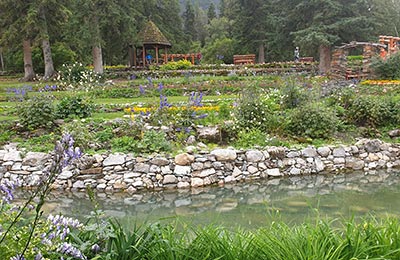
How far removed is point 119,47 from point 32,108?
19.5 metres

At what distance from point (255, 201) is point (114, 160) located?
9.27 feet

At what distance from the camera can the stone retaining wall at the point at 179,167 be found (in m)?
7.28

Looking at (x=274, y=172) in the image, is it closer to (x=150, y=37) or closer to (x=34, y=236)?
(x=34, y=236)

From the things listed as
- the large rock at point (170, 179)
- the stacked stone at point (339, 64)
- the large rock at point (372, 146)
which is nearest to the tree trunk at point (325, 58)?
the stacked stone at point (339, 64)

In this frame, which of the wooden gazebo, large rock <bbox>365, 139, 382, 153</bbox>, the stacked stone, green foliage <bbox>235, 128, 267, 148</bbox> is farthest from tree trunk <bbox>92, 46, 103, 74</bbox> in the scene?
large rock <bbox>365, 139, 382, 153</bbox>

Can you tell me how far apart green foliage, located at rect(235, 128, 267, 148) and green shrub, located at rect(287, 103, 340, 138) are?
0.92 meters

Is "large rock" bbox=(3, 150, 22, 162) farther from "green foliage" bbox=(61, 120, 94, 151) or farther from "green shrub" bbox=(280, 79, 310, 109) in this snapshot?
"green shrub" bbox=(280, 79, 310, 109)

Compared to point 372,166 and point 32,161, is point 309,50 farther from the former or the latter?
point 32,161

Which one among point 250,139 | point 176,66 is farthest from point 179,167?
point 176,66

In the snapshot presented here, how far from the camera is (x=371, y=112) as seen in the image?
9.67 metres

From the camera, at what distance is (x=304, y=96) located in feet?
Result: 33.0

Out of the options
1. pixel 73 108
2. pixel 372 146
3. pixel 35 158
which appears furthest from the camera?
pixel 73 108

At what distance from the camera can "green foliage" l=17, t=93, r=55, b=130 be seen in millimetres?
8688

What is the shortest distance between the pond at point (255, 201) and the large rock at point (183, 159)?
2.00 ft
